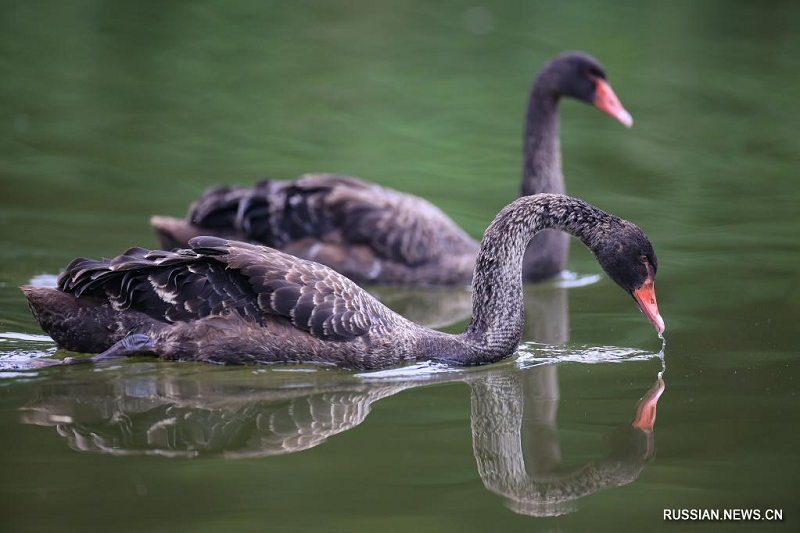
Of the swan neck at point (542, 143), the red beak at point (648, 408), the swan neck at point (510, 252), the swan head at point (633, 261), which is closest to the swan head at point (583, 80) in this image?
the swan neck at point (542, 143)

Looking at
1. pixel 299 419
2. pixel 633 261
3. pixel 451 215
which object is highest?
pixel 451 215

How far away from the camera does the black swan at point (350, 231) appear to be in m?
10.5

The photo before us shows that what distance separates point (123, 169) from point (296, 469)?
7.53 m

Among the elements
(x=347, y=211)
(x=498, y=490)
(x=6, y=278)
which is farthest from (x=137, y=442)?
(x=347, y=211)

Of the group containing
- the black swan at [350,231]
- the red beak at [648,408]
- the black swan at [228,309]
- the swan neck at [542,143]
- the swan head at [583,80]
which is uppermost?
the swan head at [583,80]

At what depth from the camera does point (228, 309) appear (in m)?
7.66

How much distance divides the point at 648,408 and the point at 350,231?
4.20 meters

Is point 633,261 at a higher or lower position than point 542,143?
lower

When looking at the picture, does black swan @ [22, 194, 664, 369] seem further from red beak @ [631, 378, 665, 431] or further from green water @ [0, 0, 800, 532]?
red beak @ [631, 378, 665, 431]

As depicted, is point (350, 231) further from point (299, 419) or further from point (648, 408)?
point (648, 408)

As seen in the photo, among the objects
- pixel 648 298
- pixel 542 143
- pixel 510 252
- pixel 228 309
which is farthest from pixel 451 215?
pixel 228 309

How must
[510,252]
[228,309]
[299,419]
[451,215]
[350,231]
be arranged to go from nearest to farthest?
1. [299,419]
2. [228,309]
3. [510,252]
4. [350,231]
5. [451,215]

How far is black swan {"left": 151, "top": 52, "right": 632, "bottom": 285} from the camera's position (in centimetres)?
1054

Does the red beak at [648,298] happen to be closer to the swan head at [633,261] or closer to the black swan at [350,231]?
the swan head at [633,261]
